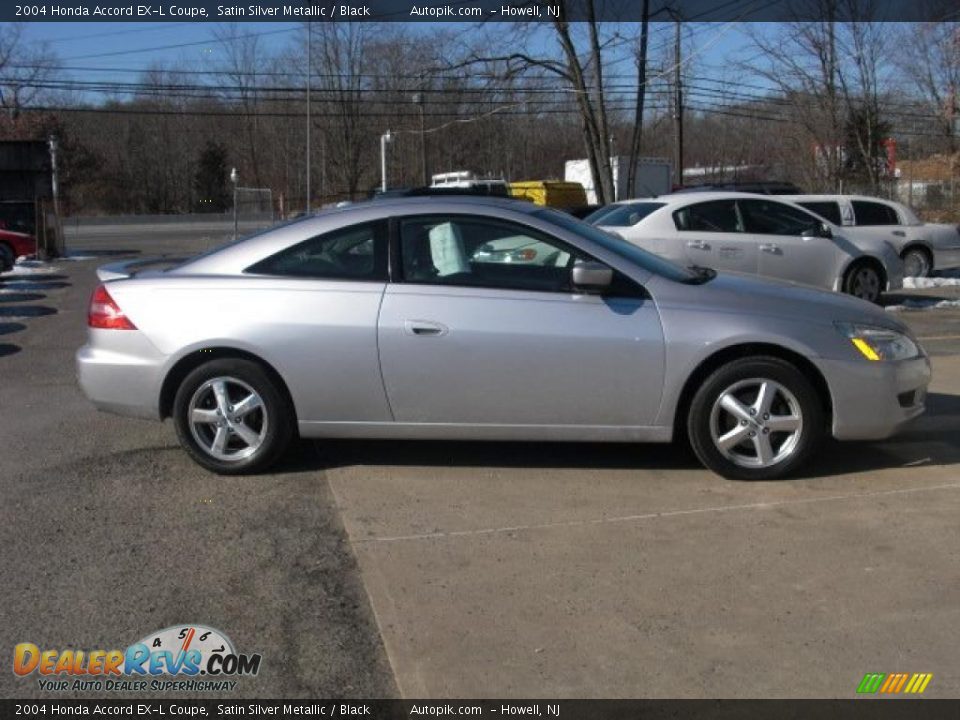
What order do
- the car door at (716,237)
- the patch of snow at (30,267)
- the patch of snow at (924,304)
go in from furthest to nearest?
the patch of snow at (30,267), the patch of snow at (924,304), the car door at (716,237)

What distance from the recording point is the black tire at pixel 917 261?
16.4m

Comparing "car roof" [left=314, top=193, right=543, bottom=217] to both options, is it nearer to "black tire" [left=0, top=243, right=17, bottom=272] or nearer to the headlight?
the headlight

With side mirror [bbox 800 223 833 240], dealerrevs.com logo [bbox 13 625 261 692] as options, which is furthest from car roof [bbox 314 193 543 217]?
side mirror [bbox 800 223 833 240]

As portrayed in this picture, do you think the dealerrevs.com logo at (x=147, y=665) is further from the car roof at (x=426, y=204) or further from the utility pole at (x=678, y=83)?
the utility pole at (x=678, y=83)

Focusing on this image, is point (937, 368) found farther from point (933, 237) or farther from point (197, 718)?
point (933, 237)

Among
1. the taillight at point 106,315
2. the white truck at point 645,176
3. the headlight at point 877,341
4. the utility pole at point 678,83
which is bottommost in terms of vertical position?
the headlight at point 877,341

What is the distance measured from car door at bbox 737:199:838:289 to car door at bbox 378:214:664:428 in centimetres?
743

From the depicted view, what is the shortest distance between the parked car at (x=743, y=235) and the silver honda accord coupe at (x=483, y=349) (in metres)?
6.52

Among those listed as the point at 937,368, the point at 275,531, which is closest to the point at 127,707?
the point at 275,531

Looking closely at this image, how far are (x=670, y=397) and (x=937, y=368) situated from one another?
4.40 m

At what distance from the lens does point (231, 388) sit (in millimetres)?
5414

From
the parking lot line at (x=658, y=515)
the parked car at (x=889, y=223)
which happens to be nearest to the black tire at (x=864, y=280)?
the parked car at (x=889, y=223)

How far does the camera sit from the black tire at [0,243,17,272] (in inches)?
869

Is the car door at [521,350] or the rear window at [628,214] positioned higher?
the rear window at [628,214]
